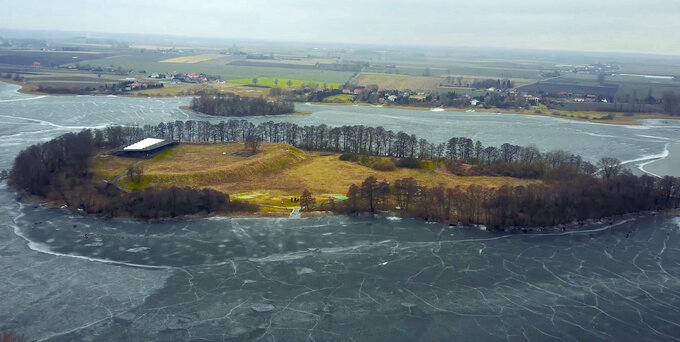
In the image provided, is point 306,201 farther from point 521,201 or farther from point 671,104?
point 671,104

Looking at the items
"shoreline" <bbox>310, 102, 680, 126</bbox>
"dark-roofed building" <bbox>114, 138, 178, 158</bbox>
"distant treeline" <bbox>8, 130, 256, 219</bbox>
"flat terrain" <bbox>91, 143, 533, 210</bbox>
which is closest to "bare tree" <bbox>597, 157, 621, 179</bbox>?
"flat terrain" <bbox>91, 143, 533, 210</bbox>

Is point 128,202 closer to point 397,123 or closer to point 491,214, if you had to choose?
point 491,214

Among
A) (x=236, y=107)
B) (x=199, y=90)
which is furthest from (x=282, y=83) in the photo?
(x=236, y=107)

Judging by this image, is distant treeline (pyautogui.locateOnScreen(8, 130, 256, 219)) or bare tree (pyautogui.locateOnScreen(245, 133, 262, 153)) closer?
distant treeline (pyautogui.locateOnScreen(8, 130, 256, 219))

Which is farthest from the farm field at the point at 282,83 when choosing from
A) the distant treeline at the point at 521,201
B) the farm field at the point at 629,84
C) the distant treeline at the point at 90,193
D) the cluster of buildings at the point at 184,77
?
the distant treeline at the point at 521,201

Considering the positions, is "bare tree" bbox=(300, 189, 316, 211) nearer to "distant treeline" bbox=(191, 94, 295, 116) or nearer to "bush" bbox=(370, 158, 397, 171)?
"bush" bbox=(370, 158, 397, 171)

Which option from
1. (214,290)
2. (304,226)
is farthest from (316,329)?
(304,226)

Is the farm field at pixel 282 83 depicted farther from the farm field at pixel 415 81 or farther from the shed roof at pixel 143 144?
the shed roof at pixel 143 144
